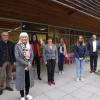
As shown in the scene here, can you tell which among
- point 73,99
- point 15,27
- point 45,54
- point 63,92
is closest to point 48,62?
point 45,54

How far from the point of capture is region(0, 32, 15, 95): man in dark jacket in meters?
4.89

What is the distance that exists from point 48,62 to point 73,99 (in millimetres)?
1598

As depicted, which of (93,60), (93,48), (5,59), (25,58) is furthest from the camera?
(93,60)

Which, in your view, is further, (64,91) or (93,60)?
(93,60)

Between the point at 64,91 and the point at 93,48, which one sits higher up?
the point at 93,48

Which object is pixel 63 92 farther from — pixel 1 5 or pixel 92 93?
pixel 1 5

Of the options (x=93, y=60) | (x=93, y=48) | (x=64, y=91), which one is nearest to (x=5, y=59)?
(x=64, y=91)

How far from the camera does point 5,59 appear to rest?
4.95 metres

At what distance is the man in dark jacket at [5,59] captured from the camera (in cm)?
489

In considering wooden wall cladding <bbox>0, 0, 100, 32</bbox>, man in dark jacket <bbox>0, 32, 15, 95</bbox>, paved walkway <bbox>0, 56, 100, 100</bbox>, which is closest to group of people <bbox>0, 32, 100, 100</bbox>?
man in dark jacket <bbox>0, 32, 15, 95</bbox>

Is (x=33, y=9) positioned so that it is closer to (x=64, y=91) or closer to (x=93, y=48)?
(x=93, y=48)

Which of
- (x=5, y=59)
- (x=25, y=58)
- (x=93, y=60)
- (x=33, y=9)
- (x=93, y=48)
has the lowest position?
(x=93, y=60)

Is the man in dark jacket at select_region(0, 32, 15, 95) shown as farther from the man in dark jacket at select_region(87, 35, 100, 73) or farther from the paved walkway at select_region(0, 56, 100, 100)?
the man in dark jacket at select_region(87, 35, 100, 73)

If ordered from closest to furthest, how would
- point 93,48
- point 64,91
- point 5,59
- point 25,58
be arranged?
point 25,58
point 5,59
point 64,91
point 93,48
